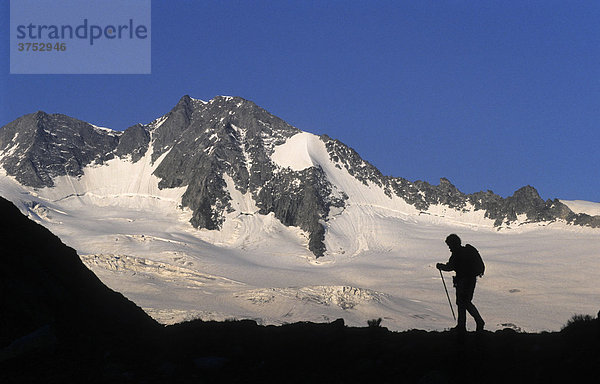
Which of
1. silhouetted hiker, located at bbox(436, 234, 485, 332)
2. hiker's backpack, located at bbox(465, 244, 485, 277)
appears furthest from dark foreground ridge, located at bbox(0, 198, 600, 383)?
hiker's backpack, located at bbox(465, 244, 485, 277)

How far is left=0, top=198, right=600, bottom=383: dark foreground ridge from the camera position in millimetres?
14547

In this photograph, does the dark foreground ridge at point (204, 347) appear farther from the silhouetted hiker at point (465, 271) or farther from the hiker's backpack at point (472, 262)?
the hiker's backpack at point (472, 262)

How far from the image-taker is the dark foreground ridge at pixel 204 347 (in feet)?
47.7

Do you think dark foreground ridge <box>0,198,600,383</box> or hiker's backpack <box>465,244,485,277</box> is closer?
dark foreground ridge <box>0,198,600,383</box>

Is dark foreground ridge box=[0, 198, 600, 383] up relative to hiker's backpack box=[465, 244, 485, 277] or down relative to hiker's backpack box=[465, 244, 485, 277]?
down

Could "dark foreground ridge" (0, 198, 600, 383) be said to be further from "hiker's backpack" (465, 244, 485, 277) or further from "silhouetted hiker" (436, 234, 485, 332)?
"hiker's backpack" (465, 244, 485, 277)

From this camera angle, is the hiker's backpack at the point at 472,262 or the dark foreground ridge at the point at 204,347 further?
the hiker's backpack at the point at 472,262

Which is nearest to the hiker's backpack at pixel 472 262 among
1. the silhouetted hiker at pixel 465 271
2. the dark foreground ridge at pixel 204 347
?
the silhouetted hiker at pixel 465 271

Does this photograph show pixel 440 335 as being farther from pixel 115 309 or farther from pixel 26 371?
pixel 26 371

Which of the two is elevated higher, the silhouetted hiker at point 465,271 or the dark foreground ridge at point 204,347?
Result: the silhouetted hiker at point 465,271

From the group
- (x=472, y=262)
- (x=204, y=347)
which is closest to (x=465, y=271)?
(x=472, y=262)

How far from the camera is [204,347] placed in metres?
18.0

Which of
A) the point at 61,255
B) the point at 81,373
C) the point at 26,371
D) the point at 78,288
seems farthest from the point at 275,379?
the point at 61,255

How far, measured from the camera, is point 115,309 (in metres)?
20.1
